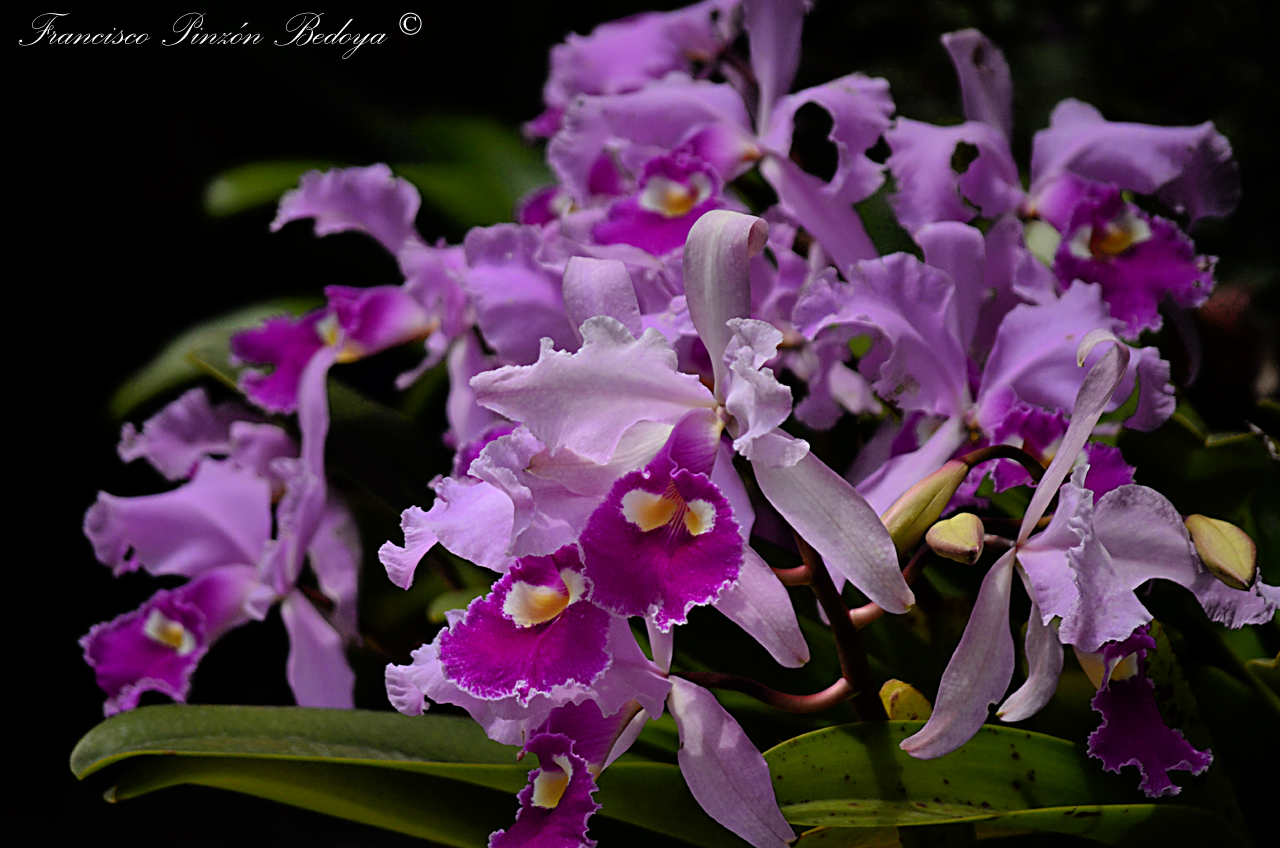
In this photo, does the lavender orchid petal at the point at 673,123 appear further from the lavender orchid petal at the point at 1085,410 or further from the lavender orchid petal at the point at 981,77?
the lavender orchid petal at the point at 1085,410

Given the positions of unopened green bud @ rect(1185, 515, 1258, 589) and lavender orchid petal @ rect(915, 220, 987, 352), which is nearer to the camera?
unopened green bud @ rect(1185, 515, 1258, 589)

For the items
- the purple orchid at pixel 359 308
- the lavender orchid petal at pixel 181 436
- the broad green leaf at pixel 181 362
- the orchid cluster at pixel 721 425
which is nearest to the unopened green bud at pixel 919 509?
the orchid cluster at pixel 721 425

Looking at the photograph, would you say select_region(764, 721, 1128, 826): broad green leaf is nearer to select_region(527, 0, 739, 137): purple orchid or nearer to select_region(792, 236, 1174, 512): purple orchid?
select_region(792, 236, 1174, 512): purple orchid

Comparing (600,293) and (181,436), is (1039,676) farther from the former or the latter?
(181,436)

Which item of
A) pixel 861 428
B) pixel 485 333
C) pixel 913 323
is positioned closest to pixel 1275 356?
pixel 861 428

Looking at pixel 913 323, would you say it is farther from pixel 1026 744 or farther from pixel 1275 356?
pixel 1275 356

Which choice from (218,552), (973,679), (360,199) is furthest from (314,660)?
(973,679)

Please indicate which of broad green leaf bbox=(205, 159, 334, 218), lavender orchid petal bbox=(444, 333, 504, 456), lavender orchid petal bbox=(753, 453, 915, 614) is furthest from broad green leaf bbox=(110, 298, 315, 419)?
lavender orchid petal bbox=(753, 453, 915, 614)

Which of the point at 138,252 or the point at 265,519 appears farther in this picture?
the point at 138,252
